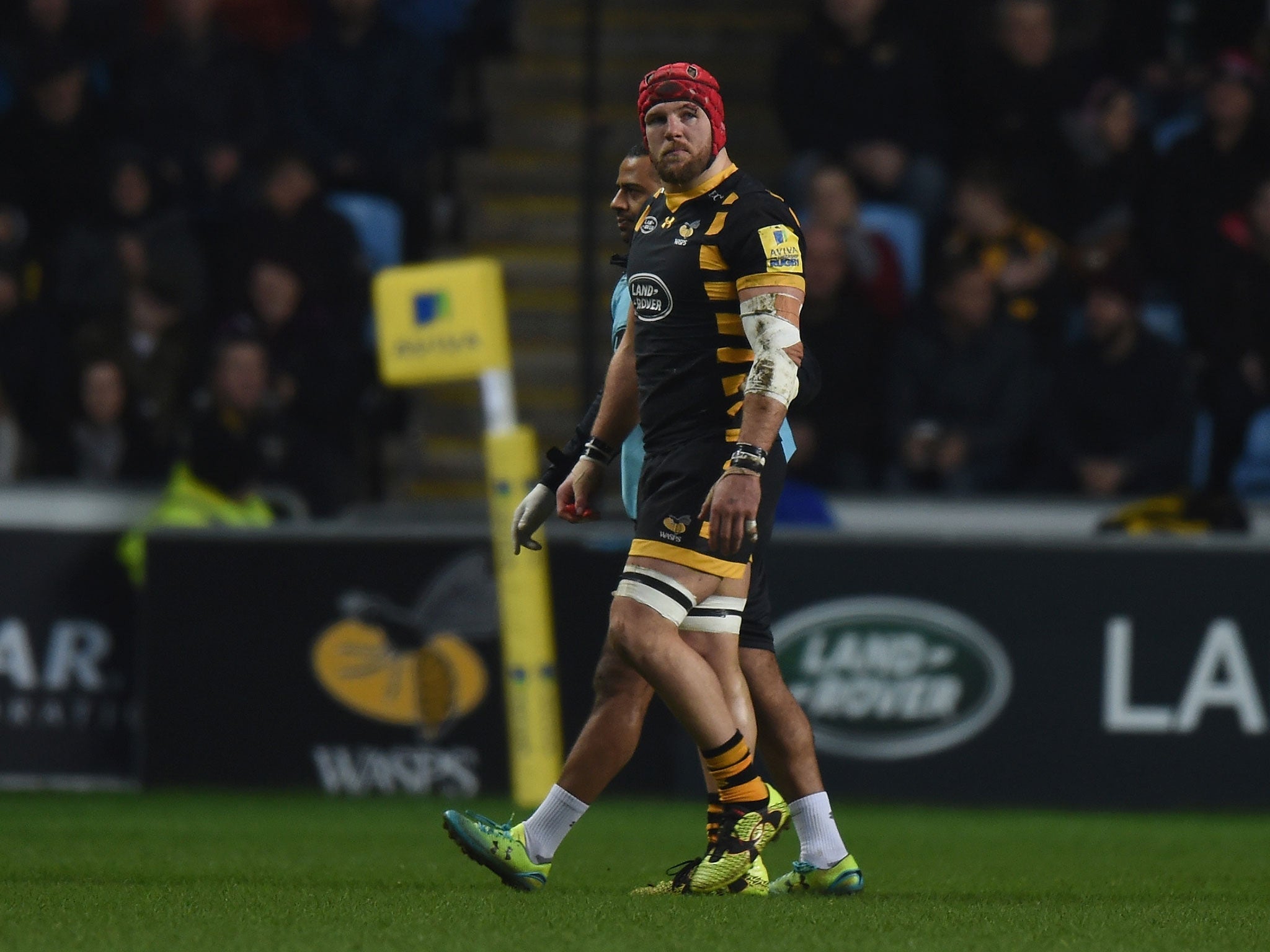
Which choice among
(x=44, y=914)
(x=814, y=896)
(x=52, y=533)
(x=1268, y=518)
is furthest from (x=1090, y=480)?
(x=44, y=914)

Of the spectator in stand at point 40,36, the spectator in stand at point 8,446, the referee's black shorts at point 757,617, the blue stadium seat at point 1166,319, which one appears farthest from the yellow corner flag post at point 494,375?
the spectator in stand at point 40,36

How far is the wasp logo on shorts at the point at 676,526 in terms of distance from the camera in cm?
550

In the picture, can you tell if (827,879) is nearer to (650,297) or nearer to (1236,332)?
(650,297)

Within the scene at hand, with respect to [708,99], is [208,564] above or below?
below

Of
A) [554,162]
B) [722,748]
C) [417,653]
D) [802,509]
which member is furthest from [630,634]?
[554,162]

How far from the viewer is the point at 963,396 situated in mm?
11172

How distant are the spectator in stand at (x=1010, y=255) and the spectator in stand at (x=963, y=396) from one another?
375 millimetres

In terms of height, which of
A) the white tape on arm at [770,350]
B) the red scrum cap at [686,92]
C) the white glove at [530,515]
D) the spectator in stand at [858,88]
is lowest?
the white glove at [530,515]

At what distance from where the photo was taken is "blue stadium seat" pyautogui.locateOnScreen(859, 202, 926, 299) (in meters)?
12.1

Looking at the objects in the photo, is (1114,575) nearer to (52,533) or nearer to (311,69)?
(52,533)

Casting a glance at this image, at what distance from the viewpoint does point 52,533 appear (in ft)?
33.1

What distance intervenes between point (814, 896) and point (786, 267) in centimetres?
162

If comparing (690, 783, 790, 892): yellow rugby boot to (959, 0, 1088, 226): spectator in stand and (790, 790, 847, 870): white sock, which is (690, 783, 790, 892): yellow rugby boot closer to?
(790, 790, 847, 870): white sock

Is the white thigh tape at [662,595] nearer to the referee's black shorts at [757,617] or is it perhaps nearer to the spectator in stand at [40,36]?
the referee's black shorts at [757,617]
